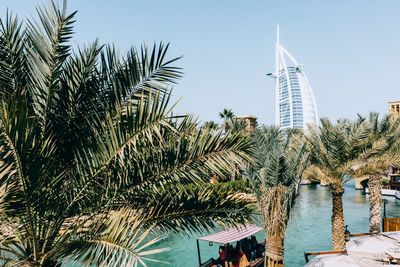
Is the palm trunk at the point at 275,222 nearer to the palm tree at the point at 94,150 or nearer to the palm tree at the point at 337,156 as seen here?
the palm tree at the point at 94,150

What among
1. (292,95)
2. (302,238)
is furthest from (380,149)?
(292,95)

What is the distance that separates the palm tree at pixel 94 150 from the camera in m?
4.32

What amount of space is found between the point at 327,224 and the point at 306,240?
5.54m

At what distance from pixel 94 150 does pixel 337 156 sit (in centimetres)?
1114

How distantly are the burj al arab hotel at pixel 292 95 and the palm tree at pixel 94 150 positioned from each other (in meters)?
152

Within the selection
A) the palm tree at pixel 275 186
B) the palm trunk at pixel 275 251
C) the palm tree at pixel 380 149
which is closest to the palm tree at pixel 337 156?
the palm tree at pixel 380 149

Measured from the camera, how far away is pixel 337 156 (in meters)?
12.8

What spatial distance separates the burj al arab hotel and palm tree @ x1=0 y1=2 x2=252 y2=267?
500ft

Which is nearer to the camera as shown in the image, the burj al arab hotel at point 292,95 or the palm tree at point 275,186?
the palm tree at point 275,186

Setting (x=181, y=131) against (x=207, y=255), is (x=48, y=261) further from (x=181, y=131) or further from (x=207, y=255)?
(x=207, y=255)

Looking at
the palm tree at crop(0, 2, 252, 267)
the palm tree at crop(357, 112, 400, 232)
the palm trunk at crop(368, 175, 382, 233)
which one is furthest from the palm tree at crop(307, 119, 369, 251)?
the palm tree at crop(0, 2, 252, 267)

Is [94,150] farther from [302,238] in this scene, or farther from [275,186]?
[302,238]

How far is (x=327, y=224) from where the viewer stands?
24.0 m

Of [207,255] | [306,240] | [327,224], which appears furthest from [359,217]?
[207,255]
